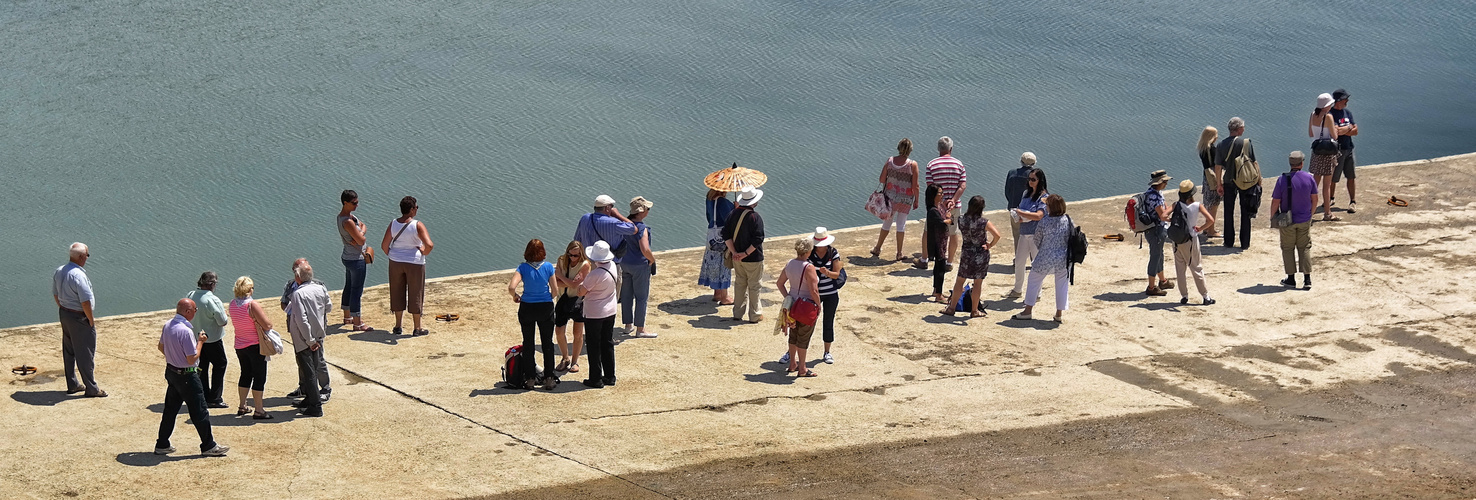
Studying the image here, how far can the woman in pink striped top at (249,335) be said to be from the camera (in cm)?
1031

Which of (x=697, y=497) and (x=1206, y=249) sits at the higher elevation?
(x=1206, y=249)

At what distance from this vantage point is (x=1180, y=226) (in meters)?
13.9

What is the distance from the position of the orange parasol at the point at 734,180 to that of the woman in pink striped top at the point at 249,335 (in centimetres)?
441

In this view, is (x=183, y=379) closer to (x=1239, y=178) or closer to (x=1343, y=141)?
(x=1239, y=178)

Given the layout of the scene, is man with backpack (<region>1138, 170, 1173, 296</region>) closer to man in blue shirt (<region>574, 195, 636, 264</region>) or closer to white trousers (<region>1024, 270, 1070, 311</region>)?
white trousers (<region>1024, 270, 1070, 311</region>)

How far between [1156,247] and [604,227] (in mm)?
5404

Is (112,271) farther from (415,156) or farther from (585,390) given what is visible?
(585,390)

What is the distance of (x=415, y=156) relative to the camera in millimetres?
21812

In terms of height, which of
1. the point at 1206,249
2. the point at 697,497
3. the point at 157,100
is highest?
the point at 157,100

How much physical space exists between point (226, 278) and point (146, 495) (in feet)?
27.9

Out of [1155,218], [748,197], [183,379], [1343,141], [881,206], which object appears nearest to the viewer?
[183,379]

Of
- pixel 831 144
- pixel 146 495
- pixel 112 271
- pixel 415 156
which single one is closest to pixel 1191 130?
pixel 831 144

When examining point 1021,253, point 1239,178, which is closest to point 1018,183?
point 1021,253

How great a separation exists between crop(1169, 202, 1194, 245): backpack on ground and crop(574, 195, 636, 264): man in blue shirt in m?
5.13
